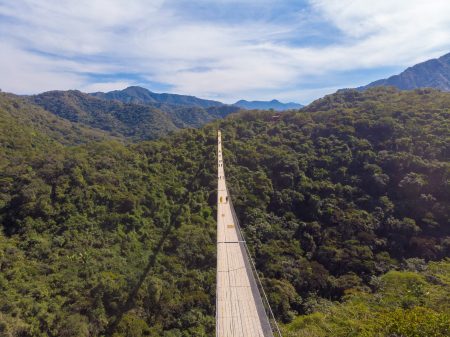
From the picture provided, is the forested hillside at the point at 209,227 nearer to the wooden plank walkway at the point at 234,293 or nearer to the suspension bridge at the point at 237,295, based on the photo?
the suspension bridge at the point at 237,295

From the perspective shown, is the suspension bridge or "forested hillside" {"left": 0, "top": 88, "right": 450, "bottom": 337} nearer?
the suspension bridge

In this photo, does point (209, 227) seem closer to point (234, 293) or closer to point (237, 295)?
point (234, 293)

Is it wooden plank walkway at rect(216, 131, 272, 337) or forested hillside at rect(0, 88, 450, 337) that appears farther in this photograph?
forested hillside at rect(0, 88, 450, 337)

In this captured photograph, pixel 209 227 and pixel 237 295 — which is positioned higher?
pixel 237 295

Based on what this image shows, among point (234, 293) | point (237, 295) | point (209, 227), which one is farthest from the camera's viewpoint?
point (209, 227)

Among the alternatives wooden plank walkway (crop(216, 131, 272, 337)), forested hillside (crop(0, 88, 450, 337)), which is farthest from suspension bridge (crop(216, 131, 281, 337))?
forested hillside (crop(0, 88, 450, 337))

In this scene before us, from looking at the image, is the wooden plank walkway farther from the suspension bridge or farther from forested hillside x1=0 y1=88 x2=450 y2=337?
forested hillside x1=0 y1=88 x2=450 y2=337

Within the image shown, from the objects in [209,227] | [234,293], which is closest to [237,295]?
[234,293]

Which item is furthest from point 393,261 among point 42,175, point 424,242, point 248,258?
point 42,175
